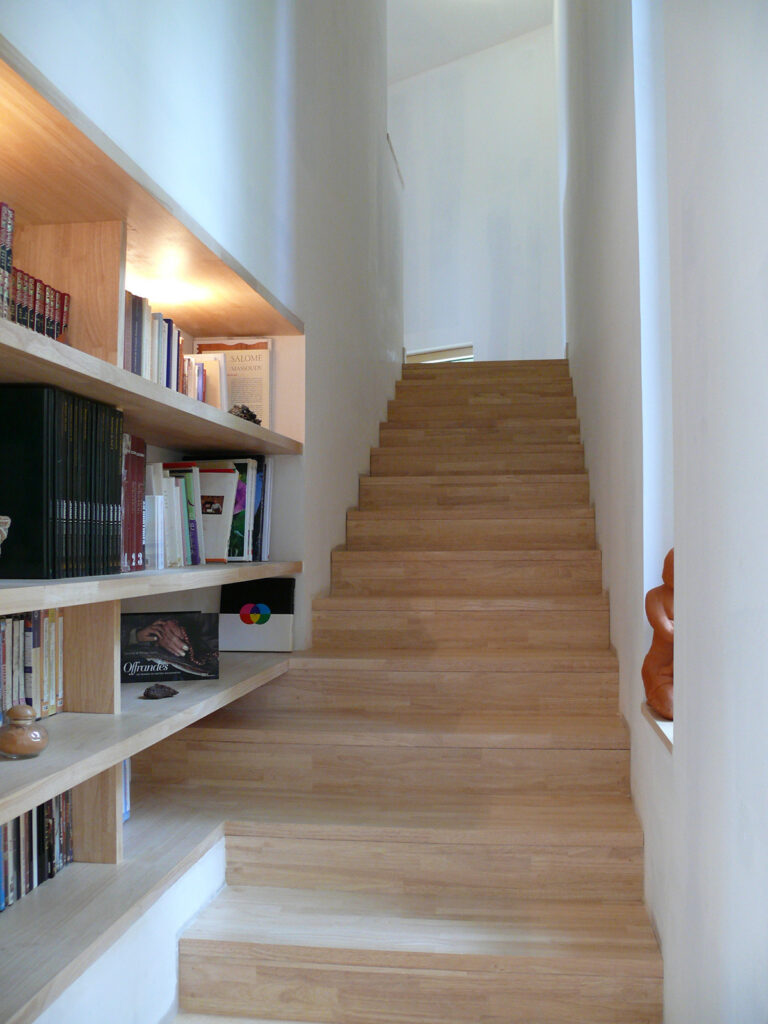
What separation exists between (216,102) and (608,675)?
77.1 inches

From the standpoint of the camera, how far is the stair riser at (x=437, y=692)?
2701mm

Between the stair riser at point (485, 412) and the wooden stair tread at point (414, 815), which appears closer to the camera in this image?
the wooden stair tread at point (414, 815)

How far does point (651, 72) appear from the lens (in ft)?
7.11

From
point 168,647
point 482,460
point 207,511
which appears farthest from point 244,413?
point 482,460

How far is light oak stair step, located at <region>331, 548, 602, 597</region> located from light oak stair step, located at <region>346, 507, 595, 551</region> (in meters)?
0.23

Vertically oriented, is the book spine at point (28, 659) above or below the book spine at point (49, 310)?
below

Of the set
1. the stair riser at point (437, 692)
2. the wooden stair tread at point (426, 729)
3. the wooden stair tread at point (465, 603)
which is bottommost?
the wooden stair tread at point (426, 729)

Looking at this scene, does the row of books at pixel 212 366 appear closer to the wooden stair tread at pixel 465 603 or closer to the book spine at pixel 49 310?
the book spine at pixel 49 310

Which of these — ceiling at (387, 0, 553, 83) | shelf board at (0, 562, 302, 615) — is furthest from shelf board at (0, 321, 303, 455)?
ceiling at (387, 0, 553, 83)

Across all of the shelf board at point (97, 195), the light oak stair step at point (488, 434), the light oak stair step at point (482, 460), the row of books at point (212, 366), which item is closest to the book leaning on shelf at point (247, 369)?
the row of books at point (212, 366)

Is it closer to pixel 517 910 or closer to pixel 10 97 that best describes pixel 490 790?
pixel 517 910

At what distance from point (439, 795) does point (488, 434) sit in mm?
2562

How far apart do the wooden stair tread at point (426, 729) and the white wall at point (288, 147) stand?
1.49ft

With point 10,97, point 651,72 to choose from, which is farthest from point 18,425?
point 651,72
